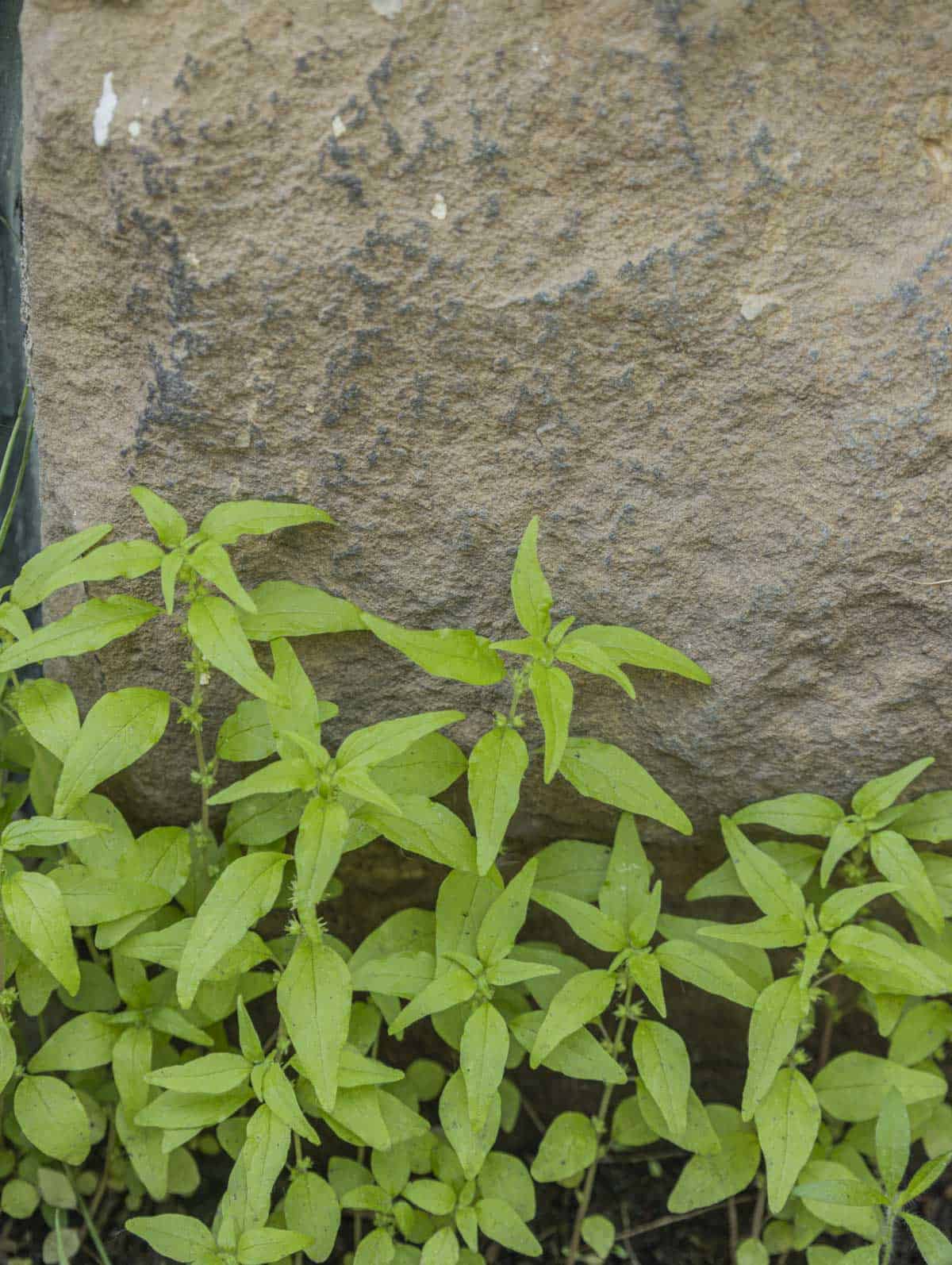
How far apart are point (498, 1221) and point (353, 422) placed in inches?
67.4

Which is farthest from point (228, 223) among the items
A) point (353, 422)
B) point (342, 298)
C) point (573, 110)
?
point (573, 110)

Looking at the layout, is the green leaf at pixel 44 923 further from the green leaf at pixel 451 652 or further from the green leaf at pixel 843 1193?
the green leaf at pixel 843 1193

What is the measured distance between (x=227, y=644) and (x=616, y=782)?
0.84 metres

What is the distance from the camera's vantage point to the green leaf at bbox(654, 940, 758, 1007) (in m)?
2.30

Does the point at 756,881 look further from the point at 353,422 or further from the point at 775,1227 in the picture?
the point at 353,422

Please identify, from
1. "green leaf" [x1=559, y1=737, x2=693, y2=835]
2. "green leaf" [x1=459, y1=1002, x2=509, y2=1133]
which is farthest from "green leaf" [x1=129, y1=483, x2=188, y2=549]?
"green leaf" [x1=459, y1=1002, x2=509, y2=1133]

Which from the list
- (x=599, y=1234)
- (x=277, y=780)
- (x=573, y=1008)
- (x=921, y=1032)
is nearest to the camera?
(x=277, y=780)

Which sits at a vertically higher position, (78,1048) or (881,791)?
(881,791)

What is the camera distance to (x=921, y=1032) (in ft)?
8.48

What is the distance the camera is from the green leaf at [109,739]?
2.15 metres

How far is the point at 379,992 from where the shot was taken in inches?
91.0

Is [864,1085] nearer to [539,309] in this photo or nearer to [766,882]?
[766,882]

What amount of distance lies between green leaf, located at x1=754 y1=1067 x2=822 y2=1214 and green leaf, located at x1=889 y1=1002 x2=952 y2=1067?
37 centimetres

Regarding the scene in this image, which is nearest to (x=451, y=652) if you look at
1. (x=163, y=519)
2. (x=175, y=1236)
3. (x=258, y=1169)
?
(x=163, y=519)
